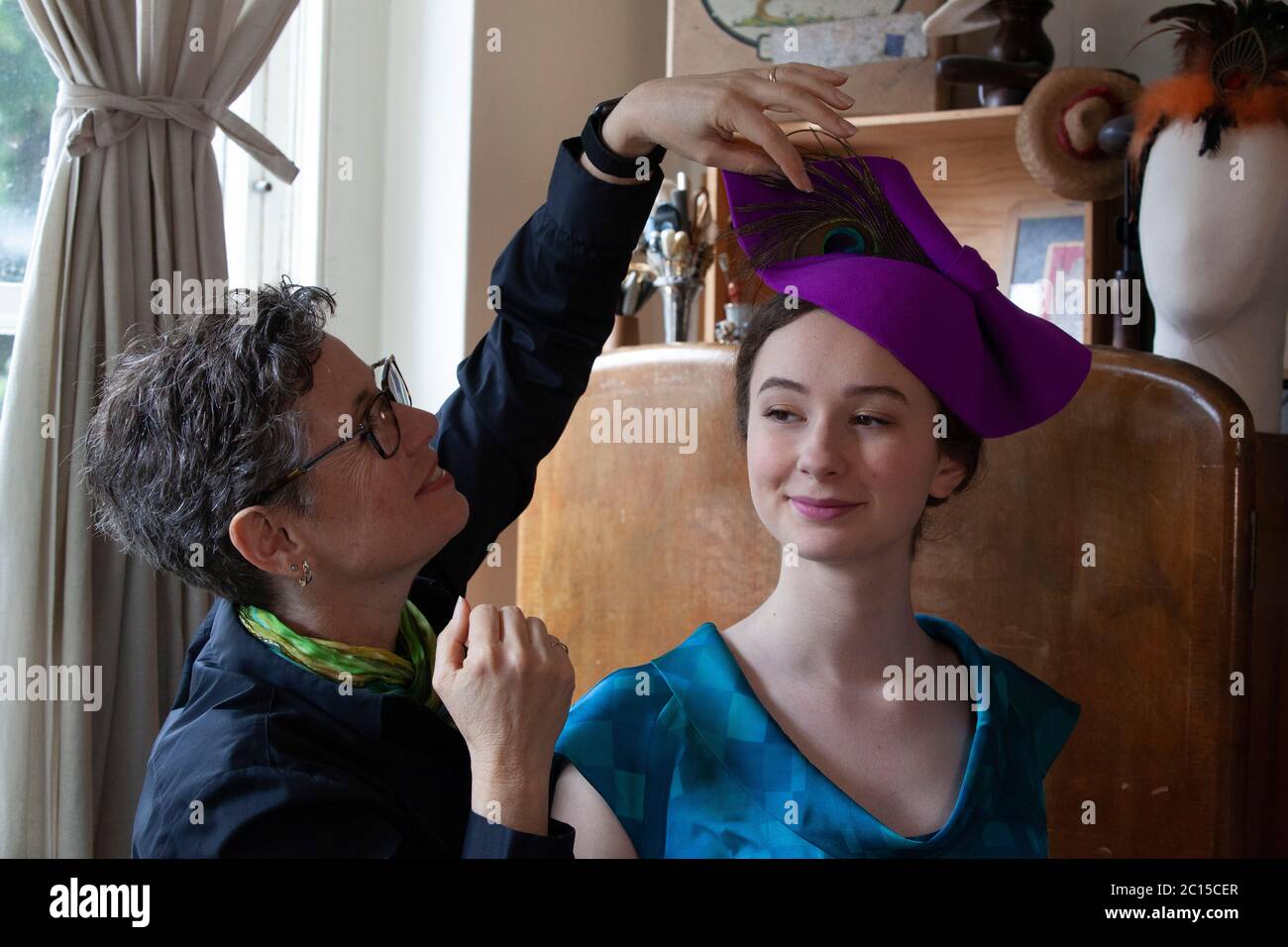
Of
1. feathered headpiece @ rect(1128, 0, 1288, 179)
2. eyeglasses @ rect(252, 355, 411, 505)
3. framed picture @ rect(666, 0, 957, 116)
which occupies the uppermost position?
framed picture @ rect(666, 0, 957, 116)

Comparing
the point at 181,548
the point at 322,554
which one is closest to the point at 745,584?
the point at 322,554

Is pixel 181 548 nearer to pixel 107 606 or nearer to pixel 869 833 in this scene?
pixel 869 833

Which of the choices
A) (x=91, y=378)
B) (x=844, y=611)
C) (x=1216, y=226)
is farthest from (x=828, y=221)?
(x=91, y=378)

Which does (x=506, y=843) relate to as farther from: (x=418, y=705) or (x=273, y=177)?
(x=273, y=177)

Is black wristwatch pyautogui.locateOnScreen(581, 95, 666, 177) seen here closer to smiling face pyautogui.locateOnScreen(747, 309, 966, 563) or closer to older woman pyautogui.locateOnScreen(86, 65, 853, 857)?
older woman pyautogui.locateOnScreen(86, 65, 853, 857)

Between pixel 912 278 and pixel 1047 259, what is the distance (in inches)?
57.9

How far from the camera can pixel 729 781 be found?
1178mm

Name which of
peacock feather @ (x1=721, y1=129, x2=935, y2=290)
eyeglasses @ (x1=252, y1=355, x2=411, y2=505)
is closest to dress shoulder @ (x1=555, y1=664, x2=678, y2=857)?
eyeglasses @ (x1=252, y1=355, x2=411, y2=505)

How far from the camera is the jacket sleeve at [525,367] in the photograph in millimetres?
1488

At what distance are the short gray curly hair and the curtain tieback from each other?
976 millimetres

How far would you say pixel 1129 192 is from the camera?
1768 mm

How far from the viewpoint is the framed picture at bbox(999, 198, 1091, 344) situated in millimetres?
2508

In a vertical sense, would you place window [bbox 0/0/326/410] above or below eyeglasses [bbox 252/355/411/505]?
above

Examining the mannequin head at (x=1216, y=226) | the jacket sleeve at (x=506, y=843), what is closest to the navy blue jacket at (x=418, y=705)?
the jacket sleeve at (x=506, y=843)
